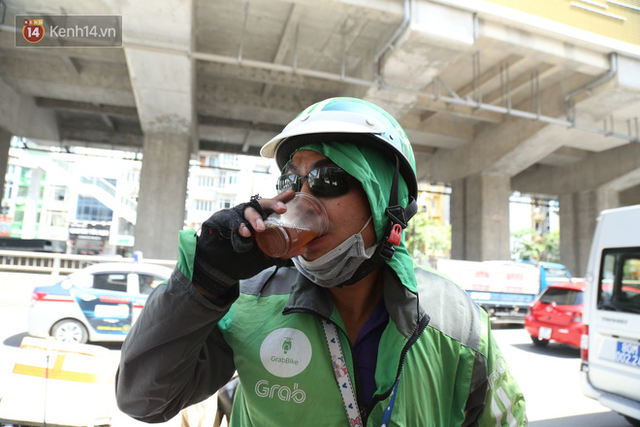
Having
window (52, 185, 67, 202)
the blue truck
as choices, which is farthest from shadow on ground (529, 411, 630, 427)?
window (52, 185, 67, 202)

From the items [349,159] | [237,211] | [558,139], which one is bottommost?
[237,211]

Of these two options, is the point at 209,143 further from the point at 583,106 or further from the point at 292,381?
the point at 292,381

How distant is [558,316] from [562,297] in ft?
1.82

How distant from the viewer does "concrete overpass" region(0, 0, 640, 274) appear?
10.3m

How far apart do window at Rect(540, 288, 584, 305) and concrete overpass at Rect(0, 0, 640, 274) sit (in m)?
5.53

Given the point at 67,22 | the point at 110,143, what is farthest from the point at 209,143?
the point at 67,22

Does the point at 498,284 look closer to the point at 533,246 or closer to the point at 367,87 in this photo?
the point at 367,87

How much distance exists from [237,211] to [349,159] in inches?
16.9

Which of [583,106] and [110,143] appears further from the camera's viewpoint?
[110,143]

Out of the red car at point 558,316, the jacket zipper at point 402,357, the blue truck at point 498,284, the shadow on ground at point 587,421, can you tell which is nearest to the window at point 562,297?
the red car at point 558,316

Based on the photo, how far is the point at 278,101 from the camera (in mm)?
16344

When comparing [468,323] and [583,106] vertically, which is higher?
[583,106]

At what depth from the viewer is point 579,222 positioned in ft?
75.0

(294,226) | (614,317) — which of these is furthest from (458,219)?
(294,226)
